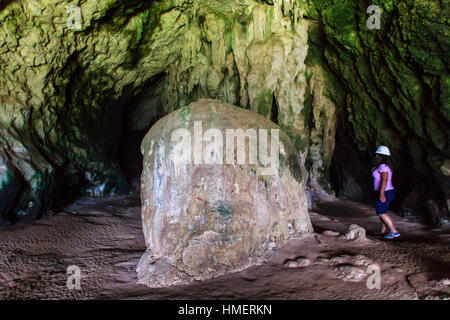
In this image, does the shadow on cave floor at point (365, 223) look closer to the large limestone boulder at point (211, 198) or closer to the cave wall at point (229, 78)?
the cave wall at point (229, 78)

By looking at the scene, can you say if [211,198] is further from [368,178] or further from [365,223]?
[368,178]

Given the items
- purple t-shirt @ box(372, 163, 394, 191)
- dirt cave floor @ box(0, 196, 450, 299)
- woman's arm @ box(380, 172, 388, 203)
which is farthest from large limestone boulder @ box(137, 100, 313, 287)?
purple t-shirt @ box(372, 163, 394, 191)

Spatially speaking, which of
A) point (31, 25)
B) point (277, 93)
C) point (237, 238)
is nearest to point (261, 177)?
point (237, 238)

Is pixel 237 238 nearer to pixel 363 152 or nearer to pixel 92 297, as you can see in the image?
pixel 92 297

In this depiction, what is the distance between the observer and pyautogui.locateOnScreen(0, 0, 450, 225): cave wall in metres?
5.17

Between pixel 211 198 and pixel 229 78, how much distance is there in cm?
547

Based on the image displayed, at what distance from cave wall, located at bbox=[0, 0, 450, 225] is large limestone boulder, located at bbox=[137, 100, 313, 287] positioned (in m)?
3.26

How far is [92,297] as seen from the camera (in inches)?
122

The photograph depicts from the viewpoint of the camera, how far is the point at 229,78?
26.8 feet

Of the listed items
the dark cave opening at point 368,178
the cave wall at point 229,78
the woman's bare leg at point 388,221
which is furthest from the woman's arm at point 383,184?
the cave wall at point 229,78

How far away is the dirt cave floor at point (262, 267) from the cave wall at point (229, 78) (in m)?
1.49

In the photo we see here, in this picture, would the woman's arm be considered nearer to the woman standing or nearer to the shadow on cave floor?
the woman standing

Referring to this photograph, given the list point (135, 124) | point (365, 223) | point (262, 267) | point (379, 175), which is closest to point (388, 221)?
point (379, 175)

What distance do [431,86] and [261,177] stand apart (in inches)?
147
